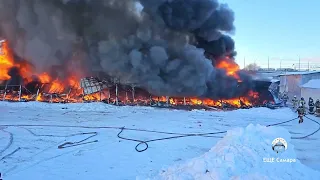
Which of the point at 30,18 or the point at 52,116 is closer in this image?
the point at 52,116

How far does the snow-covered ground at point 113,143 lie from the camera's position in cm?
699

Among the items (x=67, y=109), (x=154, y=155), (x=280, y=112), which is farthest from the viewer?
(x=67, y=109)

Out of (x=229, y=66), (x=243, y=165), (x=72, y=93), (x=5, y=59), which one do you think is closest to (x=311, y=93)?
(x=229, y=66)

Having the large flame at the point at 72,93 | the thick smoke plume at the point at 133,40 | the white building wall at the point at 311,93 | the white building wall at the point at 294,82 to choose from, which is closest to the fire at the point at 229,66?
the large flame at the point at 72,93

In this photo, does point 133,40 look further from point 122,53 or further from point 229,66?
point 229,66

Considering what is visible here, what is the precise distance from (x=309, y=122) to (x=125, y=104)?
10764 mm

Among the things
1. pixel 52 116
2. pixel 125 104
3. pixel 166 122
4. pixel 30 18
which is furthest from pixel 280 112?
pixel 30 18

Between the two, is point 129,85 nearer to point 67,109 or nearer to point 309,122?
point 67,109

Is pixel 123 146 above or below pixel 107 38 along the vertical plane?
below

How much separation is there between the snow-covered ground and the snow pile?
104mm

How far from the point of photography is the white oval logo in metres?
6.07

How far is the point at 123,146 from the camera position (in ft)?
30.5

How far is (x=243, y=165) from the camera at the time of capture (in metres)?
5.46

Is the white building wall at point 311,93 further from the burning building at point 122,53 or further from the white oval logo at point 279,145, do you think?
the white oval logo at point 279,145
